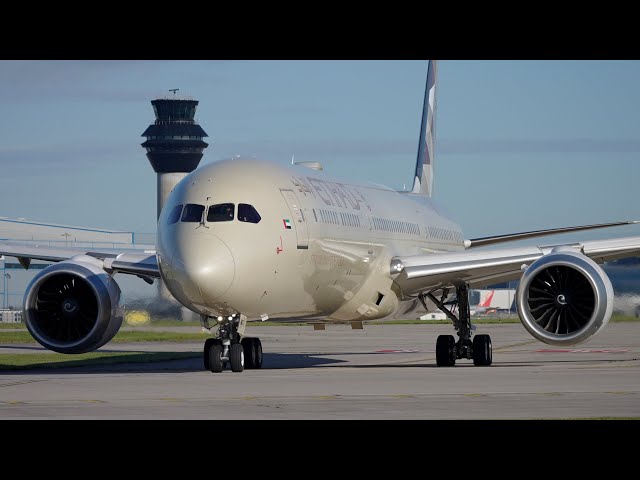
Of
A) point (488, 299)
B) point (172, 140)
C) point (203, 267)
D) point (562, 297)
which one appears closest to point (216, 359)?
point (203, 267)

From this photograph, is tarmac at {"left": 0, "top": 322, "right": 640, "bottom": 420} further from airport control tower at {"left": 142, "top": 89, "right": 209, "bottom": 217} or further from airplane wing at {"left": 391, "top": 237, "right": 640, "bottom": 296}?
airport control tower at {"left": 142, "top": 89, "right": 209, "bottom": 217}

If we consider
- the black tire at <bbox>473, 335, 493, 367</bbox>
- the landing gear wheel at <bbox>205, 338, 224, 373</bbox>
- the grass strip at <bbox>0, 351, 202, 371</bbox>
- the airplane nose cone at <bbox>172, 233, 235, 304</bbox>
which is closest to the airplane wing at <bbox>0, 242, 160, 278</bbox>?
the grass strip at <bbox>0, 351, 202, 371</bbox>

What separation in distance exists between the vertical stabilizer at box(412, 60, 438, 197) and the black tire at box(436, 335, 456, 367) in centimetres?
1109

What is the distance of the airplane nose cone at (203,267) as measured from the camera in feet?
68.1

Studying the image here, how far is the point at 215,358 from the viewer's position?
74.6 ft

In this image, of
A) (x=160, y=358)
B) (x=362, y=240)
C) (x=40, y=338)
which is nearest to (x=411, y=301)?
(x=362, y=240)

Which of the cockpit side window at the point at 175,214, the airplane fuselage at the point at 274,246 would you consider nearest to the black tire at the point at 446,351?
the airplane fuselage at the point at 274,246

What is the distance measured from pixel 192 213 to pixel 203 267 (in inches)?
52.6

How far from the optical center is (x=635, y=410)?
1455 centimetres

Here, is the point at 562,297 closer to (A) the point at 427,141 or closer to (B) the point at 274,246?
(B) the point at 274,246
